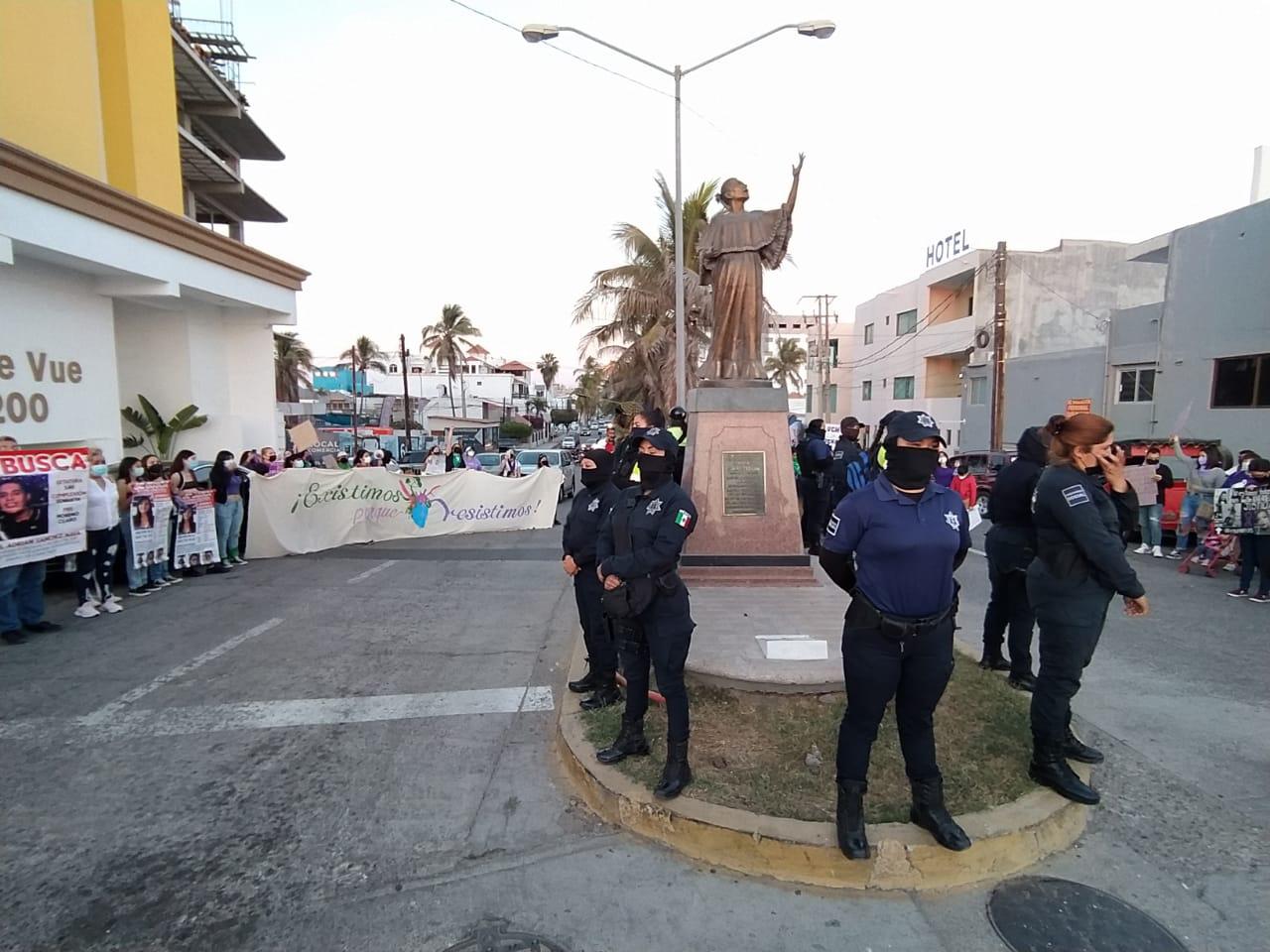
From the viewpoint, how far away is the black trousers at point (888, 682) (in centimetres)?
279

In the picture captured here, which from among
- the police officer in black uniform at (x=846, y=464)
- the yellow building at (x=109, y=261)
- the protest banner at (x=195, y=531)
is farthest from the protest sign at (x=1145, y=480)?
the yellow building at (x=109, y=261)

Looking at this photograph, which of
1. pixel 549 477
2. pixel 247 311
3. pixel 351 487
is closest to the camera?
pixel 351 487

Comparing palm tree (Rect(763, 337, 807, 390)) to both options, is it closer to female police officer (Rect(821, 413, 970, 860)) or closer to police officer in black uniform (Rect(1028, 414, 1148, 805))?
police officer in black uniform (Rect(1028, 414, 1148, 805))

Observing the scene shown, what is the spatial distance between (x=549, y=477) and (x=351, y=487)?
4191 mm

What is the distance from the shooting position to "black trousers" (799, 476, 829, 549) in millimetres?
8883

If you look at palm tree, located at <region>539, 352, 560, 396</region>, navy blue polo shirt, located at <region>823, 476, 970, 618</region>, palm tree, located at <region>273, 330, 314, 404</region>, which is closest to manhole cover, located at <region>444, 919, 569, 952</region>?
navy blue polo shirt, located at <region>823, 476, 970, 618</region>

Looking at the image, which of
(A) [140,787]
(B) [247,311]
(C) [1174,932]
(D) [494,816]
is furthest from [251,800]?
(B) [247,311]

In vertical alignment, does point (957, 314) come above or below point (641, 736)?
above

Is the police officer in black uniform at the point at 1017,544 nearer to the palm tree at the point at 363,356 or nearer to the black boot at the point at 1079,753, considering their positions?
the black boot at the point at 1079,753

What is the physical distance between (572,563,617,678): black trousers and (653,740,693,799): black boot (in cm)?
125

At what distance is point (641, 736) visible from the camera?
3.68m

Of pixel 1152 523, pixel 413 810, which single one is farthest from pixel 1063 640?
pixel 1152 523

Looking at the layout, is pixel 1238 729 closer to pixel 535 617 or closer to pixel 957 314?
pixel 535 617

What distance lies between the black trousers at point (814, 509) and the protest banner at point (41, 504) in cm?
816
